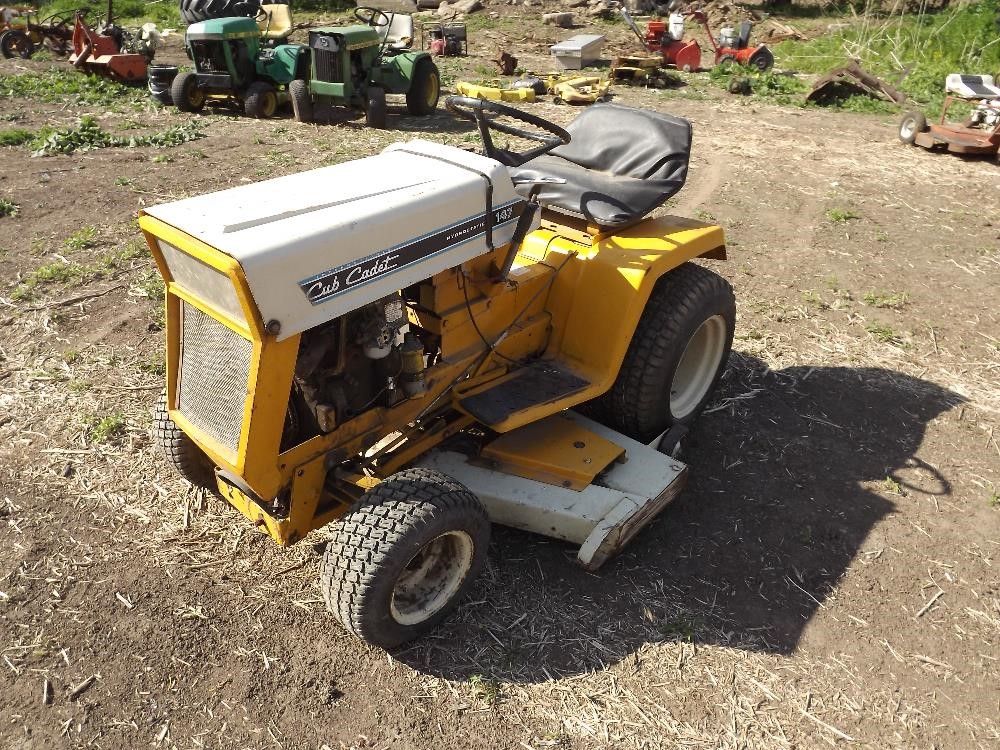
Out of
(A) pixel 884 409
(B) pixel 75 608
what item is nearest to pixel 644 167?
(A) pixel 884 409

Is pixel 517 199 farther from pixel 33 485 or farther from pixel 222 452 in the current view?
pixel 33 485

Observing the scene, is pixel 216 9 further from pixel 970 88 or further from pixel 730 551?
pixel 730 551

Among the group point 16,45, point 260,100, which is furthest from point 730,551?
point 16,45

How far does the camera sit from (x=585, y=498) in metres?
3.30

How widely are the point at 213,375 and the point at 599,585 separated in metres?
1.73

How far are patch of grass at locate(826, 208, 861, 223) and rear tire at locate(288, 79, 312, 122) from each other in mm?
6371

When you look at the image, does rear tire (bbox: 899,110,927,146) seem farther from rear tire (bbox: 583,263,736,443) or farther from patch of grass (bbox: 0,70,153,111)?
patch of grass (bbox: 0,70,153,111)

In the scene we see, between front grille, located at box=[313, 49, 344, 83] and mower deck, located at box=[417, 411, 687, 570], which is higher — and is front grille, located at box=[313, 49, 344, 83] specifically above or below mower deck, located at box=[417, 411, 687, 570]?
below

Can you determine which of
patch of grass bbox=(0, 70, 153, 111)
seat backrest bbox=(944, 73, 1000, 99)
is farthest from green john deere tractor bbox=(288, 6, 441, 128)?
seat backrest bbox=(944, 73, 1000, 99)

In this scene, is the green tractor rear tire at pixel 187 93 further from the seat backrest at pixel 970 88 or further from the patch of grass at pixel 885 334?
the seat backrest at pixel 970 88

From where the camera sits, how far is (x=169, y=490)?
3680 mm

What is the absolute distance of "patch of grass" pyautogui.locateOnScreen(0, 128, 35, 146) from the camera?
871cm

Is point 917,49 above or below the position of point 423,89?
above

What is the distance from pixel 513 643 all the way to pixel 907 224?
588 centimetres
